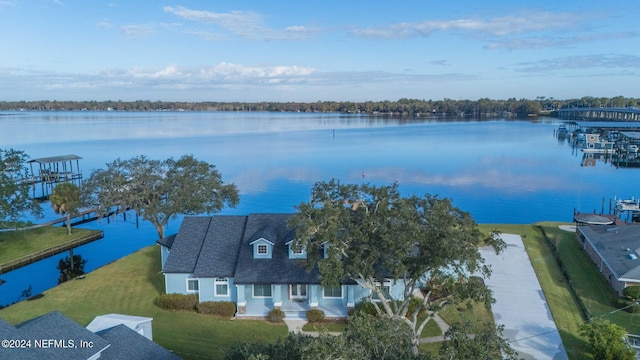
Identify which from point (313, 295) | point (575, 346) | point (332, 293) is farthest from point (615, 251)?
point (313, 295)

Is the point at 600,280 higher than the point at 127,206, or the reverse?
the point at 127,206

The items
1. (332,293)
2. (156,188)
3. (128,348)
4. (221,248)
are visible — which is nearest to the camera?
(128,348)

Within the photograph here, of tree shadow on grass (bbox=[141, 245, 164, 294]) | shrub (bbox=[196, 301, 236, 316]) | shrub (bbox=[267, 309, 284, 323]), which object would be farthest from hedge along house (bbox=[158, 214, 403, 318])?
tree shadow on grass (bbox=[141, 245, 164, 294])

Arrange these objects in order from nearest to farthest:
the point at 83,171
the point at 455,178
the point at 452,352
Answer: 1. the point at 452,352
2. the point at 455,178
3. the point at 83,171

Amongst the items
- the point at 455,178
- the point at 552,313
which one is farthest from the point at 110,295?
the point at 455,178

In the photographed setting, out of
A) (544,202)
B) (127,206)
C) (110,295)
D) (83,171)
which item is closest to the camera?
(110,295)

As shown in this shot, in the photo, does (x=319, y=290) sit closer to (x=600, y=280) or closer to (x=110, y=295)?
(x=110, y=295)

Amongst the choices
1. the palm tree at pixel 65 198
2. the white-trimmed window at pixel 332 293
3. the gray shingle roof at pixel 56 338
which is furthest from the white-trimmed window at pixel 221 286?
the palm tree at pixel 65 198

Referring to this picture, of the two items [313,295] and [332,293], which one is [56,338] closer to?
[313,295]
